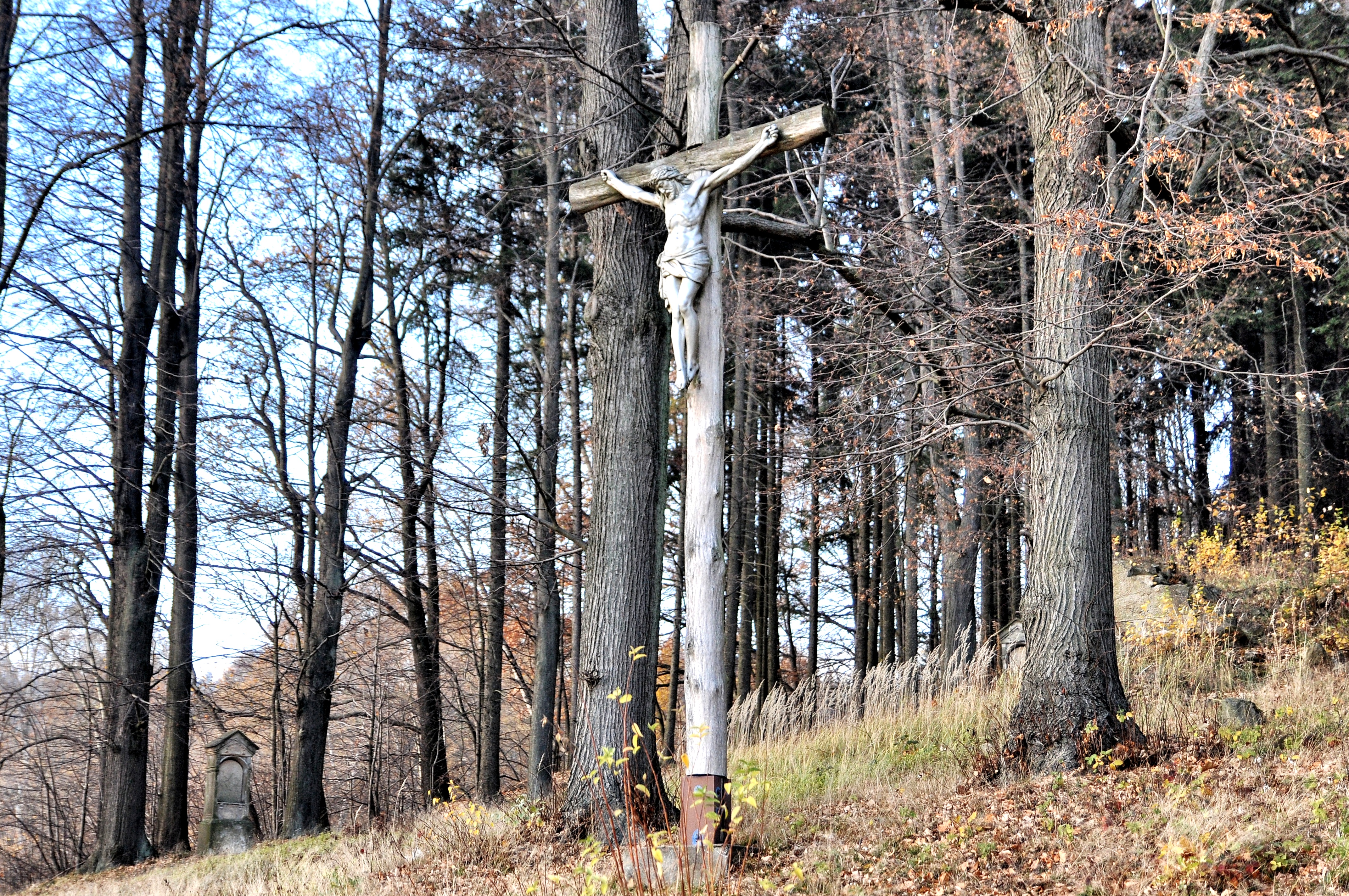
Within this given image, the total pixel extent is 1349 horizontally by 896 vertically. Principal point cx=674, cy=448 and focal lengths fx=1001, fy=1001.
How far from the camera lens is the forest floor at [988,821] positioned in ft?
15.7

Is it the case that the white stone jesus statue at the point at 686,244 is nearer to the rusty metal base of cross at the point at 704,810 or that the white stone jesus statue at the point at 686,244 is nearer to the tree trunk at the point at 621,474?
the tree trunk at the point at 621,474

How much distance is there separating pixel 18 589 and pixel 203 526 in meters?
2.33

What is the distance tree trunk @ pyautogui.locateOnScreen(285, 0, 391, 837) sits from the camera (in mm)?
12453

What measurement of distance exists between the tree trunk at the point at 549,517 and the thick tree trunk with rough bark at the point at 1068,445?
548 centimetres

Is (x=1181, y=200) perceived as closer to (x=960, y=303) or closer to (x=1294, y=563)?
(x=960, y=303)

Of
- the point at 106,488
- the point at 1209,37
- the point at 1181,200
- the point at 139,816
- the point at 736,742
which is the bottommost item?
the point at 139,816

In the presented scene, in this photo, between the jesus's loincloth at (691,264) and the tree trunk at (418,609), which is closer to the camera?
the jesus's loincloth at (691,264)

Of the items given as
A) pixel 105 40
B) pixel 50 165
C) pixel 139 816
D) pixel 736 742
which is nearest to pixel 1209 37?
pixel 736 742

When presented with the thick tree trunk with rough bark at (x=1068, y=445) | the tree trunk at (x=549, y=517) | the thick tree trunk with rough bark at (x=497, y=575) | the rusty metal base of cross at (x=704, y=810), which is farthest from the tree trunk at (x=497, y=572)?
the rusty metal base of cross at (x=704, y=810)

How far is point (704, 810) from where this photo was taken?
16.0 ft

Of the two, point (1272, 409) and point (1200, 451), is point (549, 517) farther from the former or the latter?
point (1200, 451)

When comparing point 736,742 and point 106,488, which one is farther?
point 106,488

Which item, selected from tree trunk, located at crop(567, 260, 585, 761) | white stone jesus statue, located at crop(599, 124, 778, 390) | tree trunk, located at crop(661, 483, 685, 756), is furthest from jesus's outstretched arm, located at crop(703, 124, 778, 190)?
tree trunk, located at crop(567, 260, 585, 761)

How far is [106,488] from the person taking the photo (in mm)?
12609
